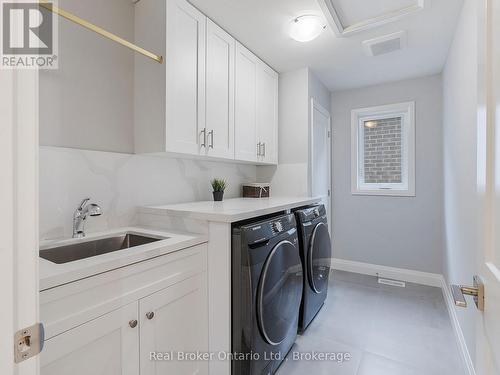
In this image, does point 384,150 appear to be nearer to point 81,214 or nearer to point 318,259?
point 318,259

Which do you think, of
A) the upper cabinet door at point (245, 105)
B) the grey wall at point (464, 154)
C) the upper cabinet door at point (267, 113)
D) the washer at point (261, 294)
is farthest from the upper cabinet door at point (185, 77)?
the grey wall at point (464, 154)

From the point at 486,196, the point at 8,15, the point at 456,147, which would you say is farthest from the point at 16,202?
the point at 456,147

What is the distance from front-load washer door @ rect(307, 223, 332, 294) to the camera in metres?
2.07

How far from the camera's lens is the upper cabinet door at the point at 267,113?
8.57 feet

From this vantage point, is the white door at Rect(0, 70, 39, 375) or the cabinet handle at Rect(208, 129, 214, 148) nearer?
the white door at Rect(0, 70, 39, 375)

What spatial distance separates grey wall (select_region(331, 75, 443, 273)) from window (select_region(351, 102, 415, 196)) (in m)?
0.07

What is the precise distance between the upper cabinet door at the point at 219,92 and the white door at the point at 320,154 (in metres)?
1.10

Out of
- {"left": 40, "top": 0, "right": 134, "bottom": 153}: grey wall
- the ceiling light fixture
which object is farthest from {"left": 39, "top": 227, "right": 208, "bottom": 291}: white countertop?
the ceiling light fixture

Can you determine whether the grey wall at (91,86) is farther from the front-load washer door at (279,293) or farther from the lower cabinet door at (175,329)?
the front-load washer door at (279,293)

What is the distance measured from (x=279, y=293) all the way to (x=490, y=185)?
1.21 m

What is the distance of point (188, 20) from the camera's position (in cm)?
175

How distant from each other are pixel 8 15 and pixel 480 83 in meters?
1.11

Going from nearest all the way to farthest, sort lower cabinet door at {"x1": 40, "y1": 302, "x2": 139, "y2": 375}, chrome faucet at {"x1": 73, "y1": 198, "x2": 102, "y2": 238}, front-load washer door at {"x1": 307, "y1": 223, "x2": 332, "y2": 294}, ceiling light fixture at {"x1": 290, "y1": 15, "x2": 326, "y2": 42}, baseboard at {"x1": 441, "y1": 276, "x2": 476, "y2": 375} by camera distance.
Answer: lower cabinet door at {"x1": 40, "y1": 302, "x2": 139, "y2": 375} < chrome faucet at {"x1": 73, "y1": 198, "x2": 102, "y2": 238} < baseboard at {"x1": 441, "y1": 276, "x2": 476, "y2": 375} < ceiling light fixture at {"x1": 290, "y1": 15, "x2": 326, "y2": 42} < front-load washer door at {"x1": 307, "y1": 223, "x2": 332, "y2": 294}

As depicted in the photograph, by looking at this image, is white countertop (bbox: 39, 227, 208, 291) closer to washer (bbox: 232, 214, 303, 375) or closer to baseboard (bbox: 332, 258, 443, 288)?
washer (bbox: 232, 214, 303, 375)
